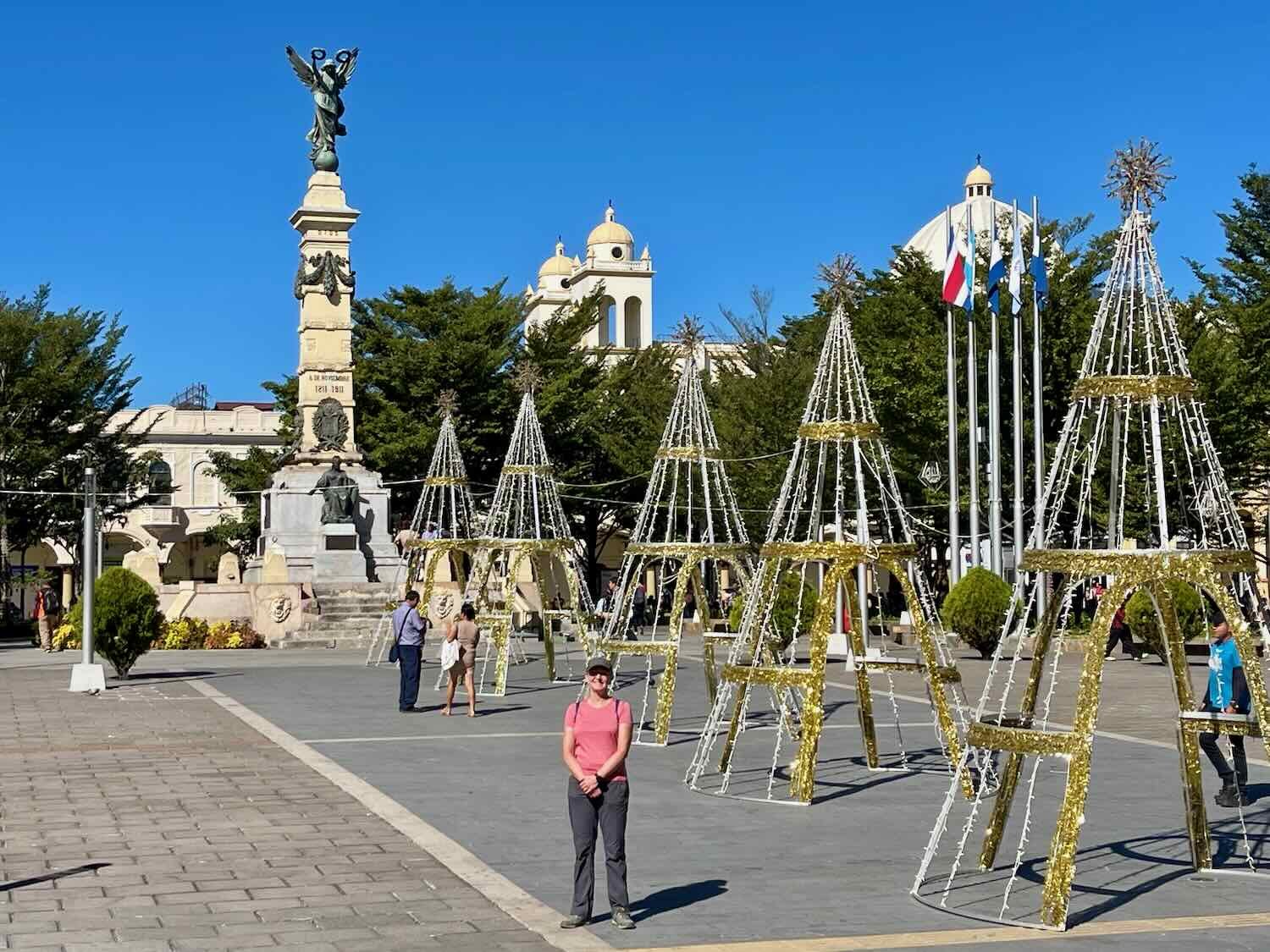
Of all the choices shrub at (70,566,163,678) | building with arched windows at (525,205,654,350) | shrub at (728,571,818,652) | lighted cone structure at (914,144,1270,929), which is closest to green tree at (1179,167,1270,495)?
shrub at (728,571,818,652)

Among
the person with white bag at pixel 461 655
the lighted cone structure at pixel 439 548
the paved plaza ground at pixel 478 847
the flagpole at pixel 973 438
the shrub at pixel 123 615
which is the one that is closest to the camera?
the paved plaza ground at pixel 478 847

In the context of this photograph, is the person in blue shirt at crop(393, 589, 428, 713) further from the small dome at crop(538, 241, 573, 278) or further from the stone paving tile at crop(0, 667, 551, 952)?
the small dome at crop(538, 241, 573, 278)

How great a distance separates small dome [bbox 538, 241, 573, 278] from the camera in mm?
99062

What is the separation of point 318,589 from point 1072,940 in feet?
110

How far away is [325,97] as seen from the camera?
45438 mm

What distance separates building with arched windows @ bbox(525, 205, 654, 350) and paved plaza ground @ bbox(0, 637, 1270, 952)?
3053 inches

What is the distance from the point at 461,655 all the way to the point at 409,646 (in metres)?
0.76

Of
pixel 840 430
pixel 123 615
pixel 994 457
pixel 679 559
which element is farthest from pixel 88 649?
pixel 994 457

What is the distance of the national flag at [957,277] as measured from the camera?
3772cm

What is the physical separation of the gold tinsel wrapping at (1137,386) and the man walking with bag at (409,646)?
40.6 ft

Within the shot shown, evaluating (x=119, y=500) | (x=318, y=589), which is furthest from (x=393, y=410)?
(x=318, y=589)

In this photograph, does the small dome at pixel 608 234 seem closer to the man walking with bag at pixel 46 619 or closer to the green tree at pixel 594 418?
the green tree at pixel 594 418

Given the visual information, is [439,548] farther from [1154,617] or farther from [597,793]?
[597,793]

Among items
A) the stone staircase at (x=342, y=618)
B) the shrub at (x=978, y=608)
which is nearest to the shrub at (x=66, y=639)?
the stone staircase at (x=342, y=618)
